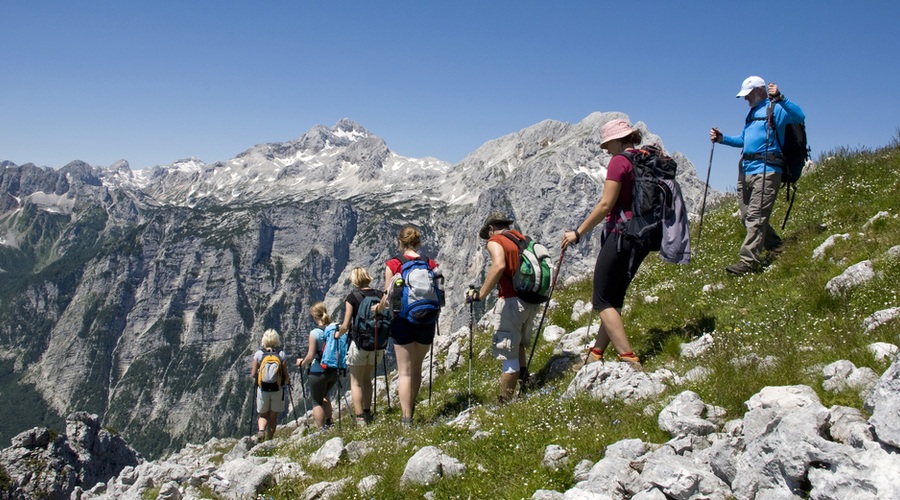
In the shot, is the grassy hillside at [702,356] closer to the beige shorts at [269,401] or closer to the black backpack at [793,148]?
the black backpack at [793,148]

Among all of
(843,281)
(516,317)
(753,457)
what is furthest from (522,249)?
(753,457)

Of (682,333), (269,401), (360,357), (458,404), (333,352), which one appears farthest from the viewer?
(269,401)

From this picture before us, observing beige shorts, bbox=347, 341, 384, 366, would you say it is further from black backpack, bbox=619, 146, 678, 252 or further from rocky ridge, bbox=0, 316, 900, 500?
black backpack, bbox=619, 146, 678, 252

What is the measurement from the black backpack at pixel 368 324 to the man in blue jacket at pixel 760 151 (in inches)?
293

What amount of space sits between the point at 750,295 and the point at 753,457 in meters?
6.42

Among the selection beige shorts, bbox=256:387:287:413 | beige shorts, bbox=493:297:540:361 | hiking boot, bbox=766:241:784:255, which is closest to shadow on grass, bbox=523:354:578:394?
beige shorts, bbox=493:297:540:361

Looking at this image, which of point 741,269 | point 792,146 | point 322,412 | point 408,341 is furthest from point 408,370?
point 792,146

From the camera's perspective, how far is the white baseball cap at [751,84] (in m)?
11.4

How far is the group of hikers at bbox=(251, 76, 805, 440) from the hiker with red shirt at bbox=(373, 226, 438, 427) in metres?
0.02

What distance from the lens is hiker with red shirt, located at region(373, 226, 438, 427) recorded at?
1050 centimetres

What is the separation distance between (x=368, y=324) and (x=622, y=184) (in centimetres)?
623

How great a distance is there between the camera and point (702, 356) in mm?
7602

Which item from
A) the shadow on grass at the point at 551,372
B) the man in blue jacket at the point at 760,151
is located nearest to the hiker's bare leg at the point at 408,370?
the shadow on grass at the point at 551,372

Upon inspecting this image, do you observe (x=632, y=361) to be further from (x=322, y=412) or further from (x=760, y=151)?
(x=322, y=412)
